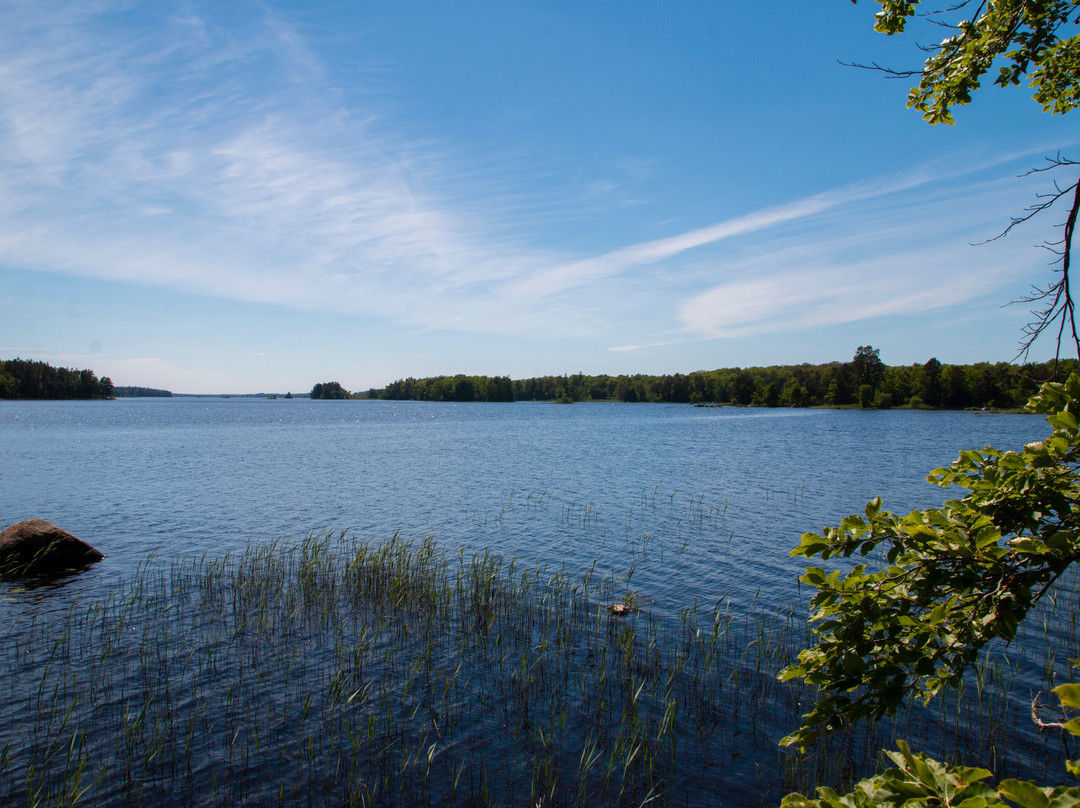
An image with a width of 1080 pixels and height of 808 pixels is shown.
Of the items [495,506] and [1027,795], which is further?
[495,506]

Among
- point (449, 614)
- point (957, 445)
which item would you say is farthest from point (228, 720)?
point (957, 445)

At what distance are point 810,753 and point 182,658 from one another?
504 inches

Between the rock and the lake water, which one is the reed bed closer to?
the rock

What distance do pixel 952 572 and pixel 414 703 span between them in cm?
1024

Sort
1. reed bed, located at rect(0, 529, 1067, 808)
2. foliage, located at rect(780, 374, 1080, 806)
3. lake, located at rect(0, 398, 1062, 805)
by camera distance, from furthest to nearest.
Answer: lake, located at rect(0, 398, 1062, 805) → reed bed, located at rect(0, 529, 1067, 808) → foliage, located at rect(780, 374, 1080, 806)

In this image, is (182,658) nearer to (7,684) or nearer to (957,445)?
(7,684)

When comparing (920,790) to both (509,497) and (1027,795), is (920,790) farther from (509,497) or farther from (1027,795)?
(509,497)

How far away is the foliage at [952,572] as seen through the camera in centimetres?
360

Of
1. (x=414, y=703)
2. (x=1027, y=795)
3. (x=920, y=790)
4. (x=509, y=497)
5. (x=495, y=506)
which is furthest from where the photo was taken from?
(x=509, y=497)

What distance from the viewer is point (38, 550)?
19.2 m

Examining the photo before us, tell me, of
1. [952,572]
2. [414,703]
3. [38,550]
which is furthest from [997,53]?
[38,550]

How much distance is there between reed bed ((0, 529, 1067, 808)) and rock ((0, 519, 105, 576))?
3.87 m

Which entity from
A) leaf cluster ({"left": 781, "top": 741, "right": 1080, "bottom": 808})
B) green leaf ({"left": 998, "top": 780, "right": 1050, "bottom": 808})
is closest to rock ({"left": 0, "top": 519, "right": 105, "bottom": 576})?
leaf cluster ({"left": 781, "top": 741, "right": 1080, "bottom": 808})

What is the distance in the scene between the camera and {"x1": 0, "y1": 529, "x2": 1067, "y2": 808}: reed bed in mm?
9117
